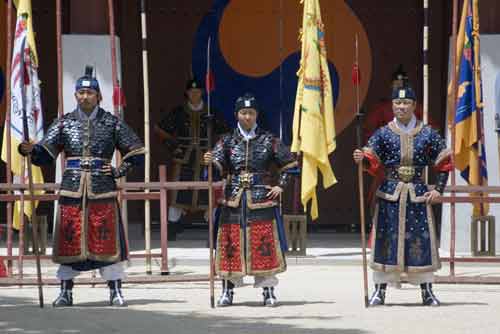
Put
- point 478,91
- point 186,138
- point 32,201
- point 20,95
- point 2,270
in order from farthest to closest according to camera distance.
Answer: point 186,138 < point 478,91 < point 20,95 < point 2,270 < point 32,201

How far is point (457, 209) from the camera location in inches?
623

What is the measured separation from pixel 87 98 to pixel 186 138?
5.60 meters

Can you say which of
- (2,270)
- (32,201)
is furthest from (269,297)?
(2,270)

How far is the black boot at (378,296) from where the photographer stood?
12.1m

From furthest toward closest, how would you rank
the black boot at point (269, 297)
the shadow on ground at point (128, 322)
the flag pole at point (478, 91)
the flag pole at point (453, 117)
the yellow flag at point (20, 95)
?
the flag pole at point (478, 91), the yellow flag at point (20, 95), the flag pole at point (453, 117), the black boot at point (269, 297), the shadow on ground at point (128, 322)

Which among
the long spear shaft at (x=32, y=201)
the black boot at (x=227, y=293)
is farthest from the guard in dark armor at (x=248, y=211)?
the long spear shaft at (x=32, y=201)

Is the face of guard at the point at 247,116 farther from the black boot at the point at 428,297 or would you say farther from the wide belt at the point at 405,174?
the black boot at the point at 428,297

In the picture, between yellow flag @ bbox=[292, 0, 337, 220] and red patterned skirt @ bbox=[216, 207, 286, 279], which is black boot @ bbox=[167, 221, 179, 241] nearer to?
yellow flag @ bbox=[292, 0, 337, 220]

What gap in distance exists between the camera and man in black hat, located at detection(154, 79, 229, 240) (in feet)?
58.1

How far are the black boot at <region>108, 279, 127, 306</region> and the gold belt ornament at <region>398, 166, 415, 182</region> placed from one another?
2453 mm

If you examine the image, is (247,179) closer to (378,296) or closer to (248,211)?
(248,211)

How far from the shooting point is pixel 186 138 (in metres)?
17.8

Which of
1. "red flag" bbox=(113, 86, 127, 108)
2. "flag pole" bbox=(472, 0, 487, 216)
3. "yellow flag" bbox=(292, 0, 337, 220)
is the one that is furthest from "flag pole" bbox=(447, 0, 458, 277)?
"red flag" bbox=(113, 86, 127, 108)

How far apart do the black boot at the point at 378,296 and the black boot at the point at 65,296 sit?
242 cm
